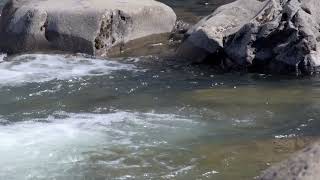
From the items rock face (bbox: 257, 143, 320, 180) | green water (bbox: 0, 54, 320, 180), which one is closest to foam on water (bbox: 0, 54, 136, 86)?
green water (bbox: 0, 54, 320, 180)

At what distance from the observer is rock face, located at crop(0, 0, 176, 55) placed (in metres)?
10.5

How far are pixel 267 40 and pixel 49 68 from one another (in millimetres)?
3315

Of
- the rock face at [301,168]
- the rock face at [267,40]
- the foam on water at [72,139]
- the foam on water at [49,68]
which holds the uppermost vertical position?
the rock face at [301,168]

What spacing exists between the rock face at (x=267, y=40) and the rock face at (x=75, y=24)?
132 cm

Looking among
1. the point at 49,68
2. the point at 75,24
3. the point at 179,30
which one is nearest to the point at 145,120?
the point at 49,68

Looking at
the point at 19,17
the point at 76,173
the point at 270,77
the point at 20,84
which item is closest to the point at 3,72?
the point at 20,84

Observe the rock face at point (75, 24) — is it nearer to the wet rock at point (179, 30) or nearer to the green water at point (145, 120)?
the wet rock at point (179, 30)

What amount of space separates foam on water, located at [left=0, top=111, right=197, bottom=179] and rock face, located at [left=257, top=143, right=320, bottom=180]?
6.63 ft

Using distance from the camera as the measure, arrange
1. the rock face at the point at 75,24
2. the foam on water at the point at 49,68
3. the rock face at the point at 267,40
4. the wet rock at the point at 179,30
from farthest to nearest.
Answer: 1. the wet rock at the point at 179,30
2. the rock face at the point at 75,24
3. the foam on water at the point at 49,68
4. the rock face at the point at 267,40

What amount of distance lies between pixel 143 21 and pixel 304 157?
7.86m

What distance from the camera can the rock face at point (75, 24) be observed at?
10.5 meters

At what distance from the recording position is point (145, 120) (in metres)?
6.88

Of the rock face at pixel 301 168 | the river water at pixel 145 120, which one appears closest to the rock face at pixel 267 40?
the river water at pixel 145 120

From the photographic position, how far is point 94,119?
7.00 m
